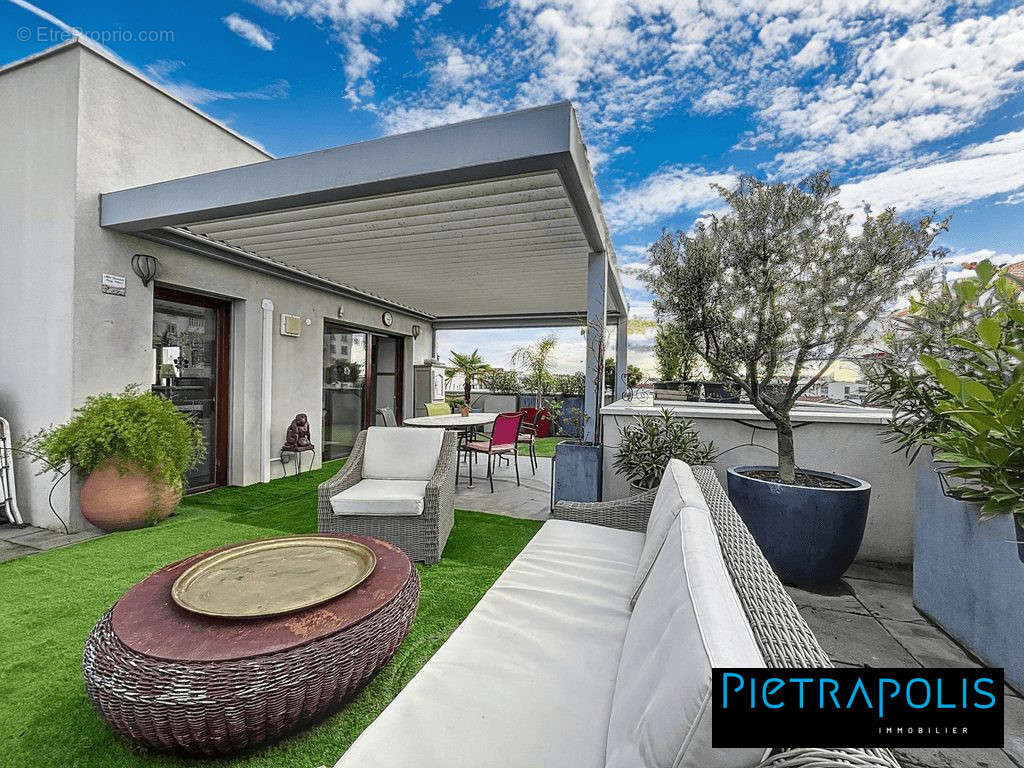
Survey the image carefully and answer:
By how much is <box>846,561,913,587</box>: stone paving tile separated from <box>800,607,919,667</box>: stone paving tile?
69 cm

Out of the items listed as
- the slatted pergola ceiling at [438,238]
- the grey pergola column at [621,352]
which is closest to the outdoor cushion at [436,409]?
the slatted pergola ceiling at [438,238]

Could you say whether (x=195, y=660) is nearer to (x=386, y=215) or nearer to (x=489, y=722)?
(x=489, y=722)

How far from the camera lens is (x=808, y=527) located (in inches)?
103

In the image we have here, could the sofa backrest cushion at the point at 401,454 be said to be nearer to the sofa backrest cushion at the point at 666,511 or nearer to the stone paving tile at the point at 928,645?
the sofa backrest cushion at the point at 666,511

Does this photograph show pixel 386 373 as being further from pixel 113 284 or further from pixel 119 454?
pixel 119 454

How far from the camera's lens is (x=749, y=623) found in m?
0.82

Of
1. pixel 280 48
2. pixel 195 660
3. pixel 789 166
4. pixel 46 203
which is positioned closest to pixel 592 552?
pixel 195 660

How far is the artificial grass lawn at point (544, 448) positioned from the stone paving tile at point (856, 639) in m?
5.17

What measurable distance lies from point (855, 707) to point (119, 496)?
4724mm

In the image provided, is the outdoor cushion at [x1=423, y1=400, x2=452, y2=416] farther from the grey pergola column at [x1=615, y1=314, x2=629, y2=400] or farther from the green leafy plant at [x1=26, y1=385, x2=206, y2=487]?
the green leafy plant at [x1=26, y1=385, x2=206, y2=487]

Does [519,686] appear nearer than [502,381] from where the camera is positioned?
Yes

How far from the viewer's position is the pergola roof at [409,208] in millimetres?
2846

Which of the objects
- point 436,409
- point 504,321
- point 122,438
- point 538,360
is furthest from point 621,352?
point 122,438

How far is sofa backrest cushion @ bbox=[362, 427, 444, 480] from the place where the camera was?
355 cm
